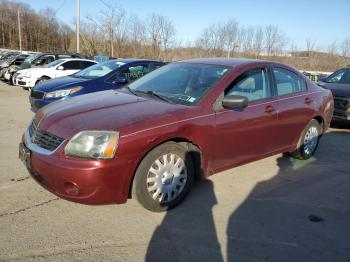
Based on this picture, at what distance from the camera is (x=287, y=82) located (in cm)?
522

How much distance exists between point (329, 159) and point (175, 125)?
11.8ft

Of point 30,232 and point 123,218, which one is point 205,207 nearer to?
point 123,218

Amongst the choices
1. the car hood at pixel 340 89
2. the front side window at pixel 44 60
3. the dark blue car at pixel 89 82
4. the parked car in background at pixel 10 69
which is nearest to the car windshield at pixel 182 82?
the dark blue car at pixel 89 82

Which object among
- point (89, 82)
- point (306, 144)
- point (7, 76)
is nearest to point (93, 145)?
point (306, 144)

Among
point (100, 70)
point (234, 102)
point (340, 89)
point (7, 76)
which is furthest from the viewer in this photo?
point (7, 76)

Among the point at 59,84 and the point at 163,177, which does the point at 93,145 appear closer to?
the point at 163,177

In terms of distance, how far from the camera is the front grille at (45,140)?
3391 millimetres

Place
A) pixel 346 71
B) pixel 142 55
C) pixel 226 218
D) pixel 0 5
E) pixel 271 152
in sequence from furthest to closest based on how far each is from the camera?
pixel 0 5 < pixel 142 55 < pixel 346 71 < pixel 271 152 < pixel 226 218

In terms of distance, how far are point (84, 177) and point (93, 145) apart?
30 centimetres

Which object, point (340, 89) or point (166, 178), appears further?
point (340, 89)

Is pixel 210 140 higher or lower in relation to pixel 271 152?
higher

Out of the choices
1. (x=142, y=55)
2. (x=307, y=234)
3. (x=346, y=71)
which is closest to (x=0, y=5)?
(x=142, y=55)

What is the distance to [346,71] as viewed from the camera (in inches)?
389

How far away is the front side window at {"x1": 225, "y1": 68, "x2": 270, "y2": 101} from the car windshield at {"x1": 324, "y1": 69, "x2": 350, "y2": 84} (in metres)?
5.69
